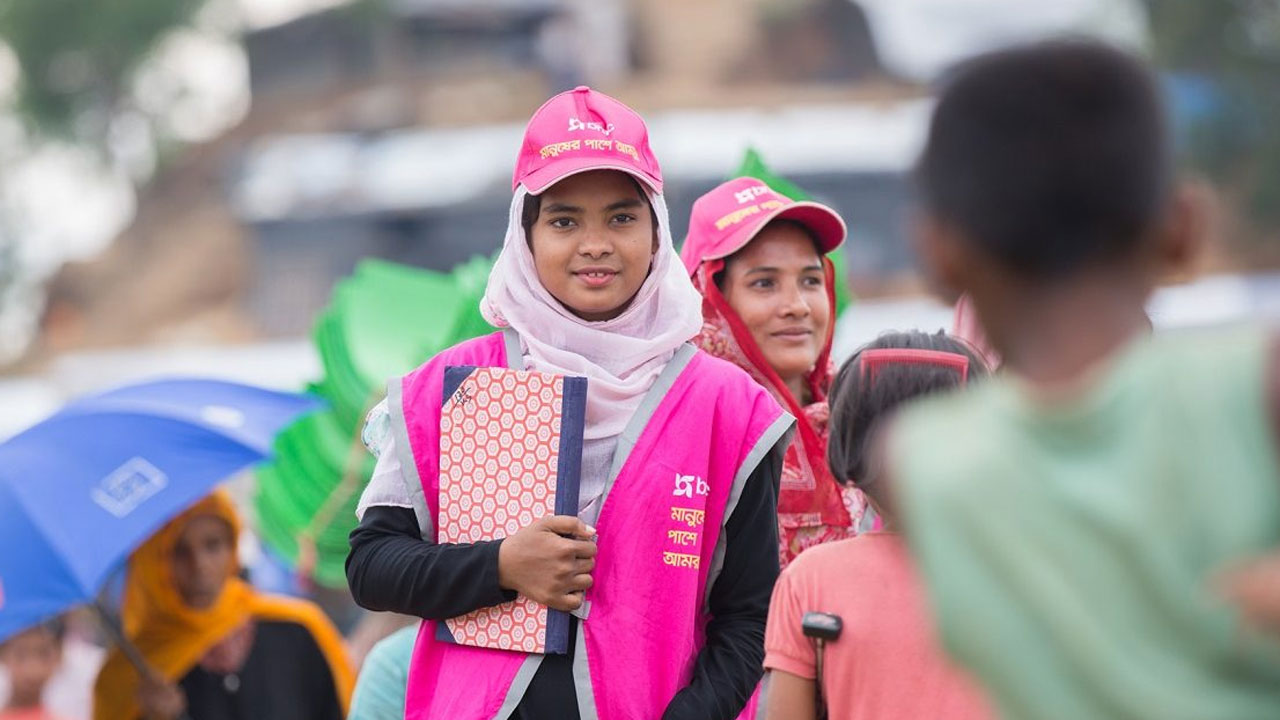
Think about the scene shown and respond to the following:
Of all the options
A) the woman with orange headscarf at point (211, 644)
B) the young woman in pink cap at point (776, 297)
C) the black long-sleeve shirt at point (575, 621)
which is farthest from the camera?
the woman with orange headscarf at point (211, 644)

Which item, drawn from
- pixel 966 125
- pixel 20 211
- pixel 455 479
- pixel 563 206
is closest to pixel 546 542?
pixel 455 479

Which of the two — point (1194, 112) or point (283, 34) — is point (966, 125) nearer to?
point (1194, 112)

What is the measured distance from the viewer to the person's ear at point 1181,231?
1.80 m

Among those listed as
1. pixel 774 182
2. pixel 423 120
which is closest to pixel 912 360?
pixel 774 182

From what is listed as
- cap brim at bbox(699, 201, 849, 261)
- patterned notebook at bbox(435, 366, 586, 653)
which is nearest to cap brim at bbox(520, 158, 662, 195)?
patterned notebook at bbox(435, 366, 586, 653)

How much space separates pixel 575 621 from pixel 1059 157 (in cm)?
158

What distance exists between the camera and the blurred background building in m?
29.3

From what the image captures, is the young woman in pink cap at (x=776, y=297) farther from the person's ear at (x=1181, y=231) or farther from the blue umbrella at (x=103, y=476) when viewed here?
the person's ear at (x=1181, y=231)

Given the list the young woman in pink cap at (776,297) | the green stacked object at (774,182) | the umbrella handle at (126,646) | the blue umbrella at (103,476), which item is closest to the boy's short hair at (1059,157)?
the young woman in pink cap at (776,297)

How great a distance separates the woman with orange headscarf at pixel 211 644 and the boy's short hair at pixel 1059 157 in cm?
389

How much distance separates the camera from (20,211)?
3634cm

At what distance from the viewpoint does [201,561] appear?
541 centimetres

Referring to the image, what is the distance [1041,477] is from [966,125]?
0.36 metres

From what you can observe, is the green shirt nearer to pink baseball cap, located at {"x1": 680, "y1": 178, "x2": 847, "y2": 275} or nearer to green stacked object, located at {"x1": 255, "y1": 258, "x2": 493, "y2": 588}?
pink baseball cap, located at {"x1": 680, "y1": 178, "x2": 847, "y2": 275}
